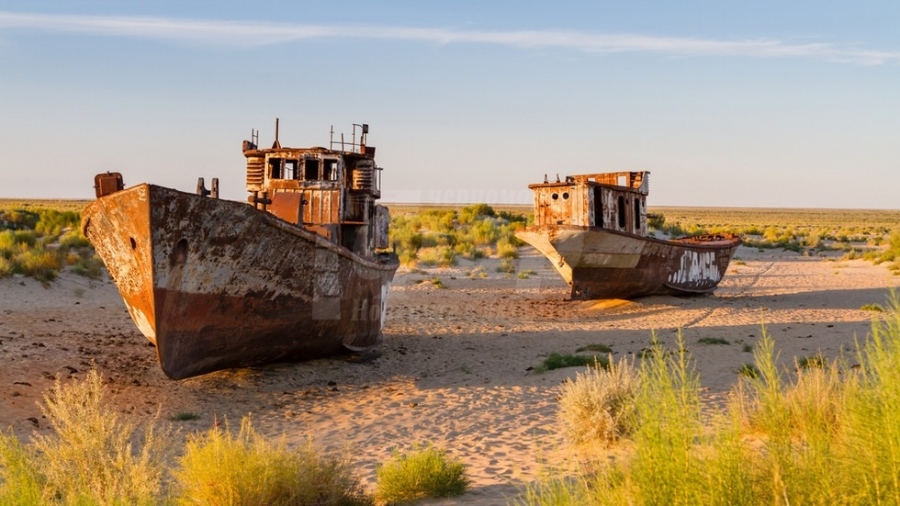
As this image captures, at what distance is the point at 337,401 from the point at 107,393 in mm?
2936

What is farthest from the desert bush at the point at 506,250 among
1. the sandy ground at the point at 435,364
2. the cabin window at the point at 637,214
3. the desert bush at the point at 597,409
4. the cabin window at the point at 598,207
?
the desert bush at the point at 597,409

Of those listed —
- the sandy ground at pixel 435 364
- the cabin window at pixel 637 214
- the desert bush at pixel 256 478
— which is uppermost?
the cabin window at pixel 637 214

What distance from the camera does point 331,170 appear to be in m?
12.8

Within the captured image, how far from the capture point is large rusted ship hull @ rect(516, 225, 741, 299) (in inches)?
709

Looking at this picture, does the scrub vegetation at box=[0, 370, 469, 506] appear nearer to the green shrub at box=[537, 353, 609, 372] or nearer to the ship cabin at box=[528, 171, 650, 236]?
the green shrub at box=[537, 353, 609, 372]

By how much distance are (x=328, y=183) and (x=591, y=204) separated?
8.23m

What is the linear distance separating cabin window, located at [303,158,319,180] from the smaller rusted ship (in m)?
7.09

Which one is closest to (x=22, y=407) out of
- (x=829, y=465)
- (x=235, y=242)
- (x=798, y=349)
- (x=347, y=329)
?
(x=235, y=242)

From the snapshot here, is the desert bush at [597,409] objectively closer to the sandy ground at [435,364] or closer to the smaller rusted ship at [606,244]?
the sandy ground at [435,364]

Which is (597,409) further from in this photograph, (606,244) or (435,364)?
(606,244)

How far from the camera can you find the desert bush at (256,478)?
16.0 ft

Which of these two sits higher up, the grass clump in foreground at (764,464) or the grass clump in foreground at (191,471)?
the grass clump in foreground at (764,464)

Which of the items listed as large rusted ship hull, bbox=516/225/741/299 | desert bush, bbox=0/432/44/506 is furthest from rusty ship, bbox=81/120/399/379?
large rusted ship hull, bbox=516/225/741/299

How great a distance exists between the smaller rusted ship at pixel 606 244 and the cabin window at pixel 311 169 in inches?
279
